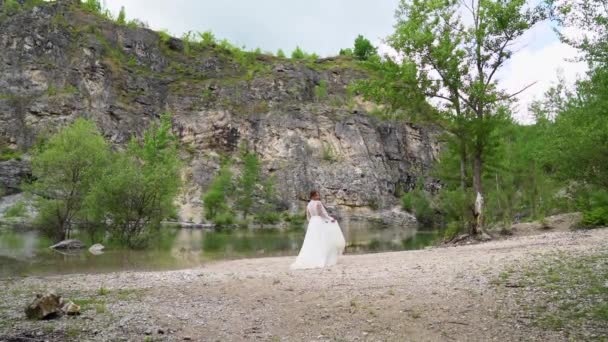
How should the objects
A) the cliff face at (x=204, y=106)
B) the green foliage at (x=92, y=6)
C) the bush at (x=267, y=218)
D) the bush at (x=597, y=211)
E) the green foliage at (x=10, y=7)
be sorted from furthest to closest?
the green foliage at (x=92, y=6)
the green foliage at (x=10, y=7)
the cliff face at (x=204, y=106)
the bush at (x=267, y=218)
the bush at (x=597, y=211)

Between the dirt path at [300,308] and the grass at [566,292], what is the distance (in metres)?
0.42

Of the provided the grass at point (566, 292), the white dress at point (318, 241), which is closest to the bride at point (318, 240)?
the white dress at point (318, 241)

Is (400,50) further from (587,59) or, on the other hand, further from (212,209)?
(212,209)

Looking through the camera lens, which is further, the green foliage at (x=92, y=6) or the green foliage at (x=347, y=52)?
the green foliage at (x=347, y=52)

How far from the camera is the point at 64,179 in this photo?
33.4 metres

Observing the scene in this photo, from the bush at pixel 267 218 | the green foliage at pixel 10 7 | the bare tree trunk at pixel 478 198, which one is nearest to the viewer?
the bare tree trunk at pixel 478 198

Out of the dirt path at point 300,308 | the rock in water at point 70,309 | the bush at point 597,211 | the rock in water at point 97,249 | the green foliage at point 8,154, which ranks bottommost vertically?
the dirt path at point 300,308

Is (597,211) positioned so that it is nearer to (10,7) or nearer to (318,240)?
(318,240)

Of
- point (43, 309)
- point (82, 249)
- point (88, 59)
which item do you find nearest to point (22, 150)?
point (88, 59)

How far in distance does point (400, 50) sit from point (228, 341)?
2300cm

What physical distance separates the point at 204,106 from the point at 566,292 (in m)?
102

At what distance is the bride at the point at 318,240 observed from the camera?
1750 centimetres

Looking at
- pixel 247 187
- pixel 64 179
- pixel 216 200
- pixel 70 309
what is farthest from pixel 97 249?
pixel 247 187

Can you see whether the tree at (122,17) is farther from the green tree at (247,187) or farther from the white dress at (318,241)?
the white dress at (318,241)
